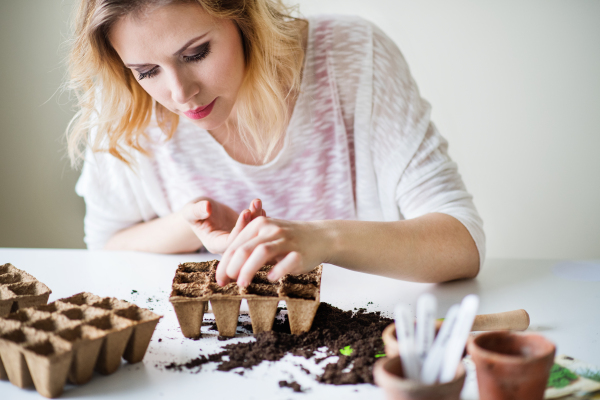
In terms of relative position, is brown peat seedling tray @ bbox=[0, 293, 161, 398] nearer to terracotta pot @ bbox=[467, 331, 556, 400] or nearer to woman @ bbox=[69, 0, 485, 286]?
woman @ bbox=[69, 0, 485, 286]

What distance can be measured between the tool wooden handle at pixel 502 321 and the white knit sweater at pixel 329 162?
1.31ft

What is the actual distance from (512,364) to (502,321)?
12.4 inches

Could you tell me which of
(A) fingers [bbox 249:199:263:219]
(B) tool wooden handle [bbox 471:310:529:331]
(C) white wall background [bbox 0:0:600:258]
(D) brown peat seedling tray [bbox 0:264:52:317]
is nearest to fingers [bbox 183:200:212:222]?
(A) fingers [bbox 249:199:263:219]

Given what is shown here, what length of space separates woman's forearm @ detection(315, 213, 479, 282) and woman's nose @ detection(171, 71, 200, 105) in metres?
0.41

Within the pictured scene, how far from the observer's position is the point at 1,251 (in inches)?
54.9

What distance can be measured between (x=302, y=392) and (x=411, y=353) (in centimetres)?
21

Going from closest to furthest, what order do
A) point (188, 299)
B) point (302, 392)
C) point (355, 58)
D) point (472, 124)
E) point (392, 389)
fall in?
point (392, 389) < point (302, 392) < point (188, 299) < point (355, 58) < point (472, 124)

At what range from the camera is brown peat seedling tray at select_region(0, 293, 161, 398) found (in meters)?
0.67

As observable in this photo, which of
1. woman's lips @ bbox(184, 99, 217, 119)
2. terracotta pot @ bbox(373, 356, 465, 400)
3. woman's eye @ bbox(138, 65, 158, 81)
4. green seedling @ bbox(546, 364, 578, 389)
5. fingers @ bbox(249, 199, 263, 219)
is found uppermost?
Answer: woman's eye @ bbox(138, 65, 158, 81)

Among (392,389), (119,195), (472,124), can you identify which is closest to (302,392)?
(392,389)

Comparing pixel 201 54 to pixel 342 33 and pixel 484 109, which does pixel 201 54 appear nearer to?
pixel 342 33

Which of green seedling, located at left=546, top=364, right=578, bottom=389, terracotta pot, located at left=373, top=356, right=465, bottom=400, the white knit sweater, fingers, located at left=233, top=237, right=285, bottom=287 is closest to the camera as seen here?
terracotta pot, located at left=373, top=356, right=465, bottom=400

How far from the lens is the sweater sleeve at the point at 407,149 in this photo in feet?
4.12

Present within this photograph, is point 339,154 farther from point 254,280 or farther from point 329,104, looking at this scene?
point 254,280
